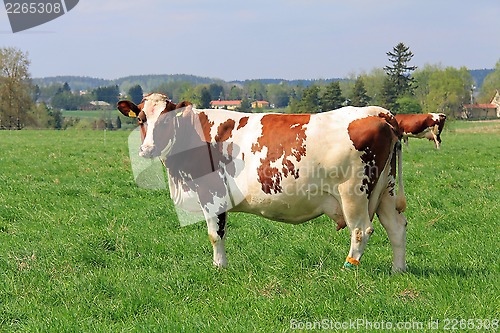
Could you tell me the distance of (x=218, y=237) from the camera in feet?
21.6

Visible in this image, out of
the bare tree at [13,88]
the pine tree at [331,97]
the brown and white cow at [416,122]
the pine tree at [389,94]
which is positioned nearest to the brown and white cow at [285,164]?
the brown and white cow at [416,122]

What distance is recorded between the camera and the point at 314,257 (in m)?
6.79

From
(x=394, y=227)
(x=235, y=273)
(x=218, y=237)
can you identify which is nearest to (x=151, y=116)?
(x=218, y=237)

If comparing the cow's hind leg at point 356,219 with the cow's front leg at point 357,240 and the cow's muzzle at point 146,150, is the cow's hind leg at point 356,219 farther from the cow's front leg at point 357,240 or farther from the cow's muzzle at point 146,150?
the cow's muzzle at point 146,150

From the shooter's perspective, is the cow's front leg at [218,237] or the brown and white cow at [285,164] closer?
the brown and white cow at [285,164]

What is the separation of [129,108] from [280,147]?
1.93 m

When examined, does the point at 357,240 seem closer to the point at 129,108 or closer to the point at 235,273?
the point at 235,273

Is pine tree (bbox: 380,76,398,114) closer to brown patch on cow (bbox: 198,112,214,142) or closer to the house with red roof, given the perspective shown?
the house with red roof

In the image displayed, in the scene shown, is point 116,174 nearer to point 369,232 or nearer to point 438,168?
point 438,168

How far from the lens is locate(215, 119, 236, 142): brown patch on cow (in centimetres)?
655

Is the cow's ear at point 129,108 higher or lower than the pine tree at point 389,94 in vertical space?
higher

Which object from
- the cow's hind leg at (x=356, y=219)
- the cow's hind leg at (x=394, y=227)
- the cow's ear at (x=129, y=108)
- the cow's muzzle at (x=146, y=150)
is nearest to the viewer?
the cow's hind leg at (x=356, y=219)

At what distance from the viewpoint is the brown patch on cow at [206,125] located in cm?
663

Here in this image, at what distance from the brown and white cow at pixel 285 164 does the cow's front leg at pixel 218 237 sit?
1cm
